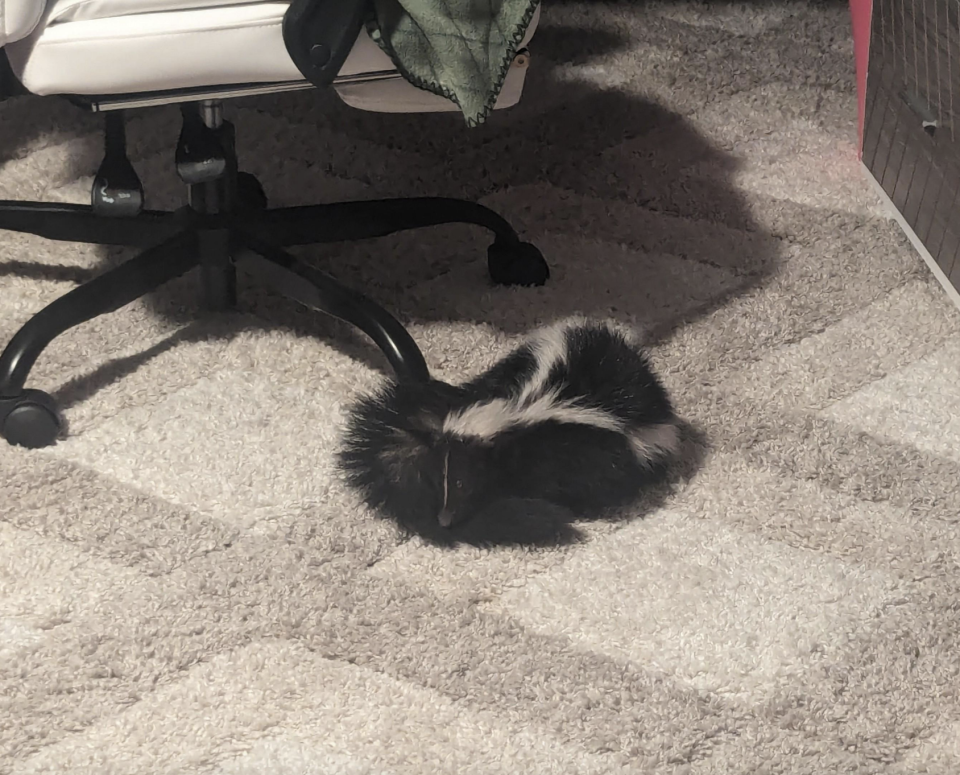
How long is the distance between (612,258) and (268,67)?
74 centimetres

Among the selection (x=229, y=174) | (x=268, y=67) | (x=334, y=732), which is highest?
(x=268, y=67)

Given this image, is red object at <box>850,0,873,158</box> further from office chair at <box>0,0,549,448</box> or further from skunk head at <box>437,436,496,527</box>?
skunk head at <box>437,436,496,527</box>

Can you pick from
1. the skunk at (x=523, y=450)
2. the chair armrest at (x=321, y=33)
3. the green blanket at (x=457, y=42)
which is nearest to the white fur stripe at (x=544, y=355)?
the skunk at (x=523, y=450)

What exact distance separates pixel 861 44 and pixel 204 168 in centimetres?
122

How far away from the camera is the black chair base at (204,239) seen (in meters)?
1.35

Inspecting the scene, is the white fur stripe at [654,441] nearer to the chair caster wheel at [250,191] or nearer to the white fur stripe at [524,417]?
the white fur stripe at [524,417]

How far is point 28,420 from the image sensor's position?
4.35 feet

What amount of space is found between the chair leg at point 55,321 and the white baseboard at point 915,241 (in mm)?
1057

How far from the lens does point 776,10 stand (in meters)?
2.63

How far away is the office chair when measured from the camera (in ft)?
3.74

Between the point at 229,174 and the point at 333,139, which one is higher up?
the point at 229,174

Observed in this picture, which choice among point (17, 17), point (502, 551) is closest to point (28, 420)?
point (17, 17)

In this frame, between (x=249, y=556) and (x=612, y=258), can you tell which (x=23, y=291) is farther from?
(x=612, y=258)

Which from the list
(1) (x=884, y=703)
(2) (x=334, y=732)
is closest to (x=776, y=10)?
(1) (x=884, y=703)
